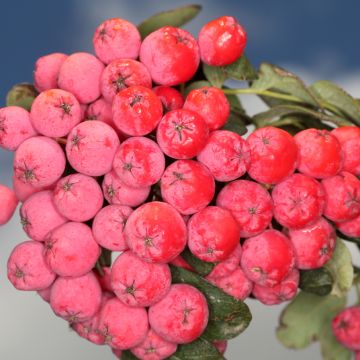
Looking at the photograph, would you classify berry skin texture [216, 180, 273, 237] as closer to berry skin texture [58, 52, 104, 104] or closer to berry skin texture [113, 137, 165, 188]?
berry skin texture [113, 137, 165, 188]

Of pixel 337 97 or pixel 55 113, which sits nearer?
pixel 55 113

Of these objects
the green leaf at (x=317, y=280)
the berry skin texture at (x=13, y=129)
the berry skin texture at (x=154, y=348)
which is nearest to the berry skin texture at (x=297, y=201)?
the green leaf at (x=317, y=280)

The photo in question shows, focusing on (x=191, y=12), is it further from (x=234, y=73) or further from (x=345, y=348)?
(x=345, y=348)

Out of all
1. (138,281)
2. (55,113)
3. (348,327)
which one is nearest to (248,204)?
(138,281)

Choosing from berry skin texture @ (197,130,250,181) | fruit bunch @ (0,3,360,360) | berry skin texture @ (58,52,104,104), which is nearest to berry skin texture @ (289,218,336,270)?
fruit bunch @ (0,3,360,360)

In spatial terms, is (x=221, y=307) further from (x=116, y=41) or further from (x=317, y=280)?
(x=116, y=41)
